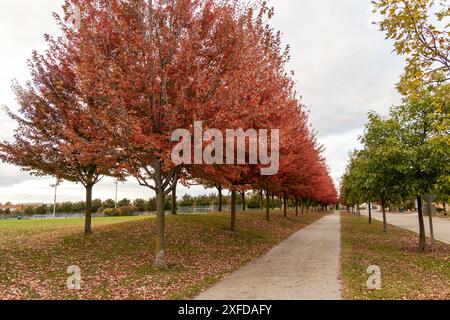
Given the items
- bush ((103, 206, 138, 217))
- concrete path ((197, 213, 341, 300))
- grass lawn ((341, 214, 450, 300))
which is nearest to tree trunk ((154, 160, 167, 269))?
concrete path ((197, 213, 341, 300))

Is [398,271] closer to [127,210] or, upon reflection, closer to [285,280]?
[285,280]

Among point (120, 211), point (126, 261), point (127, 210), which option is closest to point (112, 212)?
point (120, 211)

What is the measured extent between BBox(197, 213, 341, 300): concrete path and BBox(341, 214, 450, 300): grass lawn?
0.42 m

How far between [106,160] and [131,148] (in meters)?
1.14

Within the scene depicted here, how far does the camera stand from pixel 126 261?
11641mm

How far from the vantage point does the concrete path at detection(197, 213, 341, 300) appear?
7809 mm

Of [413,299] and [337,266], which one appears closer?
[413,299]

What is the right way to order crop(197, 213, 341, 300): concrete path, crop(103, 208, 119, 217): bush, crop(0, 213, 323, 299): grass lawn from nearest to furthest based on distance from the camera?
1. crop(197, 213, 341, 300): concrete path
2. crop(0, 213, 323, 299): grass lawn
3. crop(103, 208, 119, 217): bush

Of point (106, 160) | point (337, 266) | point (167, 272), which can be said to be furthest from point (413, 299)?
point (106, 160)

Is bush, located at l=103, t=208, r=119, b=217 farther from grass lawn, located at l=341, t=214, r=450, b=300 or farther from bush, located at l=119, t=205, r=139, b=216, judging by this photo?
grass lawn, located at l=341, t=214, r=450, b=300

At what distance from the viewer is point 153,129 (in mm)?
10719

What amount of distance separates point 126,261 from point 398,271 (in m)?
8.21

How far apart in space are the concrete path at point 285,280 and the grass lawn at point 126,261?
→ 56 centimetres
